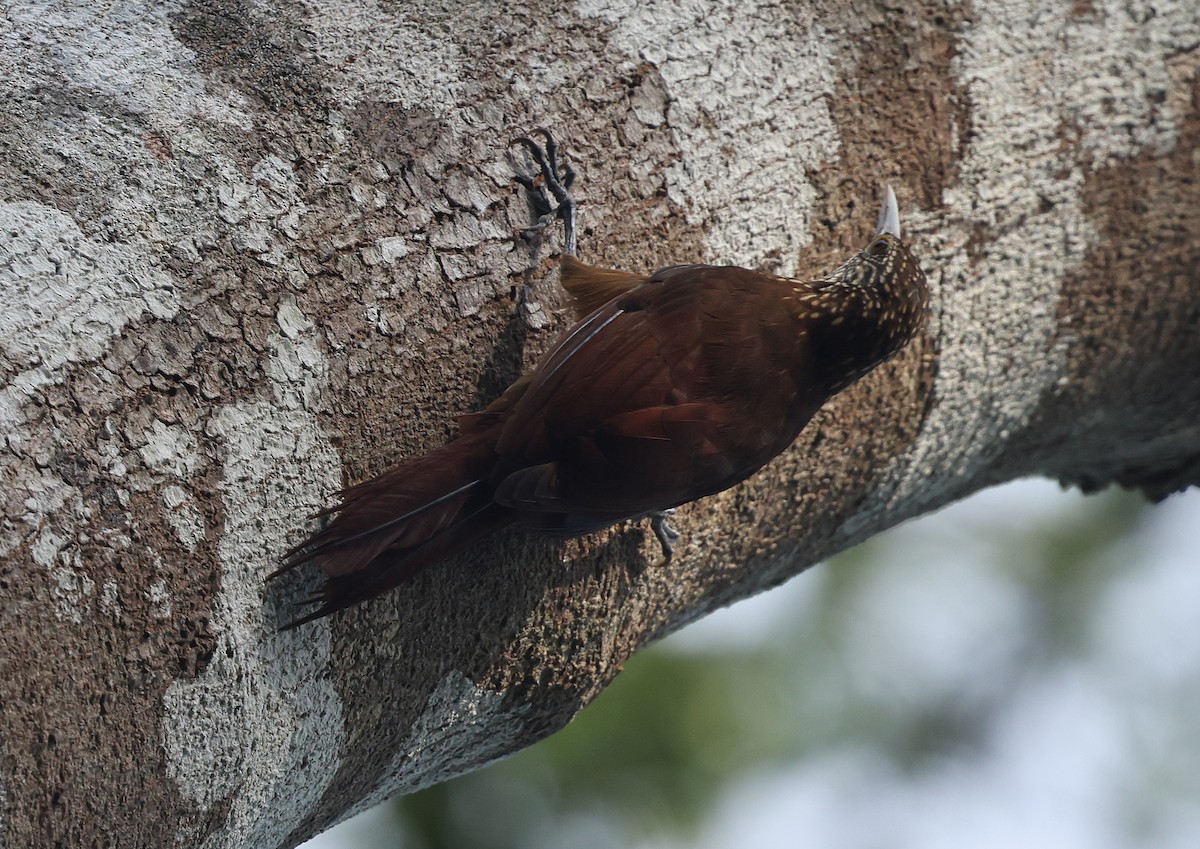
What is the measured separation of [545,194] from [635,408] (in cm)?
42

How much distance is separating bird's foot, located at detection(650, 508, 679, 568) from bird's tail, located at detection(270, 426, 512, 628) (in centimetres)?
38

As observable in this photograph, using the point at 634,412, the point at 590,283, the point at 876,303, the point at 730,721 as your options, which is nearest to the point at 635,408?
the point at 634,412

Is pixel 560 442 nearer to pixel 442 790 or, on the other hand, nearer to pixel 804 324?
pixel 804 324

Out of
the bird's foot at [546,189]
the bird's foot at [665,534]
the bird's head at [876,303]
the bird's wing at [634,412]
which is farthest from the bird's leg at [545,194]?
the bird's head at [876,303]

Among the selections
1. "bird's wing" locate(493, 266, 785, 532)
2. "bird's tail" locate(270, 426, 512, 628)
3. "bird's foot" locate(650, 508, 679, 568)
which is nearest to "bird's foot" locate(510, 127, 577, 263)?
"bird's wing" locate(493, 266, 785, 532)

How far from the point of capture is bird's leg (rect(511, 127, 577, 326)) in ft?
6.10

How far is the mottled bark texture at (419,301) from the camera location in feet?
4.61

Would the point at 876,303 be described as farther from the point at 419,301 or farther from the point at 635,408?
the point at 419,301

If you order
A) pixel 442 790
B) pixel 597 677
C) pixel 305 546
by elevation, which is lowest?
pixel 442 790

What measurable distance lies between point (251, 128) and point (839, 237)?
1.17 m

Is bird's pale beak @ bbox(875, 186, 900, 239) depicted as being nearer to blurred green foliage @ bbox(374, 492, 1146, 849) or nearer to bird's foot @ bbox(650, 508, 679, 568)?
bird's foot @ bbox(650, 508, 679, 568)

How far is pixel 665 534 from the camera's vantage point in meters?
2.15

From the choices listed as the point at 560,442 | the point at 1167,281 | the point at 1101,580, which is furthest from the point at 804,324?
the point at 1101,580

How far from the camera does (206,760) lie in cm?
149
